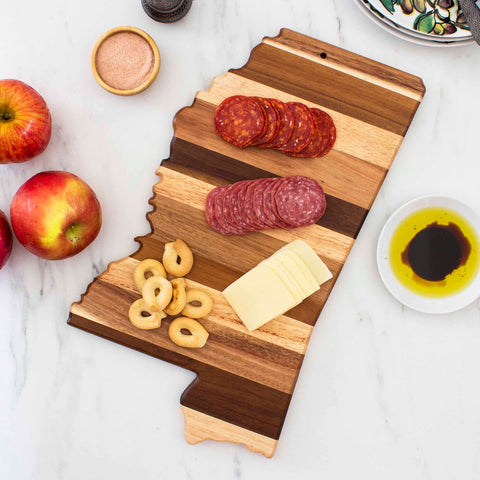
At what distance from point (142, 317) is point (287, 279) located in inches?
16.0

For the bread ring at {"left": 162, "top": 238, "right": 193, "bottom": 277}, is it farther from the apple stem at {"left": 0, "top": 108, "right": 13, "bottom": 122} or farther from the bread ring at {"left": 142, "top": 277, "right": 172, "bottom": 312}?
the apple stem at {"left": 0, "top": 108, "right": 13, "bottom": 122}

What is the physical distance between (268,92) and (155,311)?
683 mm

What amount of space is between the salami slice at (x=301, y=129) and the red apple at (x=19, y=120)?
25.9 inches

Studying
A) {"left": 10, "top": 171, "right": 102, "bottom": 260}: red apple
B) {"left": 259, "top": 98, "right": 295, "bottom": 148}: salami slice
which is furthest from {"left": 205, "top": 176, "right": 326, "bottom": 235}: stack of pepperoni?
{"left": 10, "top": 171, "right": 102, "bottom": 260}: red apple

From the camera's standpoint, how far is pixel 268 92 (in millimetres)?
1454

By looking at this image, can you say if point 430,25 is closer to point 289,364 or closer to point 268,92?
point 268,92

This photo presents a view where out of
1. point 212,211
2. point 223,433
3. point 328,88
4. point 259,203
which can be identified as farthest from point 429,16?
point 223,433

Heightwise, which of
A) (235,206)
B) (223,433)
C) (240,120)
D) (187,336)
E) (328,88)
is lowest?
(223,433)

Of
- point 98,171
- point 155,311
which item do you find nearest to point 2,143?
point 98,171

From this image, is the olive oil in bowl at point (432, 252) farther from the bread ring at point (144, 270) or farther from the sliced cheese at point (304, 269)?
the bread ring at point (144, 270)

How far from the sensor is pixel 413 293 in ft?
4.85

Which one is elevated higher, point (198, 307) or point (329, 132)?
point (329, 132)

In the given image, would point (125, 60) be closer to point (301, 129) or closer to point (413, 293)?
point (301, 129)

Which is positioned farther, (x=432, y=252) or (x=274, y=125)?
(x=432, y=252)
